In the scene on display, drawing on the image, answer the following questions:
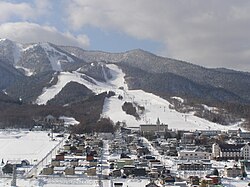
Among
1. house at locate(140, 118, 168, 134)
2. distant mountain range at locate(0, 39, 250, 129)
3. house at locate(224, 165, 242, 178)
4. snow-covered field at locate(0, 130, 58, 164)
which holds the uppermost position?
distant mountain range at locate(0, 39, 250, 129)

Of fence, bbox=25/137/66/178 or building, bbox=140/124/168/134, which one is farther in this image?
building, bbox=140/124/168/134

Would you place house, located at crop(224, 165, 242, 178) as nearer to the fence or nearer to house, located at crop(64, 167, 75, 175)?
house, located at crop(64, 167, 75, 175)

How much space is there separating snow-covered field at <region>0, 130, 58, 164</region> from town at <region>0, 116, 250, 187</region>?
2.46ft

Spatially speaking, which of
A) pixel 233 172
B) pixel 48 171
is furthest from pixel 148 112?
pixel 48 171

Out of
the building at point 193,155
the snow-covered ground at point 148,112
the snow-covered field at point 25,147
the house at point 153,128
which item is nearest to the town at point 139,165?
the building at point 193,155

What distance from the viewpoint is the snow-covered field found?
34688 mm

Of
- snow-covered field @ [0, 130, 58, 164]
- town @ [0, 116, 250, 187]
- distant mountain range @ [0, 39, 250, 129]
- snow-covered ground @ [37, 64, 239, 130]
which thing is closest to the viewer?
town @ [0, 116, 250, 187]

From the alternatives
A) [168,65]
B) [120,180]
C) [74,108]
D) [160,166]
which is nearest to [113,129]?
[74,108]

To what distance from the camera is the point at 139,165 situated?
30.7m

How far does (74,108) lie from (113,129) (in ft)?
71.0

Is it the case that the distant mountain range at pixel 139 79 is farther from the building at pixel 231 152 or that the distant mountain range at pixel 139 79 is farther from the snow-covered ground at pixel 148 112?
the building at pixel 231 152

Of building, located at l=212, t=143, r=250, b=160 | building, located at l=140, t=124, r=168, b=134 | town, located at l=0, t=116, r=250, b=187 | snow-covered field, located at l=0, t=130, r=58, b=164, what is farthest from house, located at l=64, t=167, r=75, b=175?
building, located at l=140, t=124, r=168, b=134

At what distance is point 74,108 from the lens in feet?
257

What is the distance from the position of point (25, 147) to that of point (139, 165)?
43.9 feet
